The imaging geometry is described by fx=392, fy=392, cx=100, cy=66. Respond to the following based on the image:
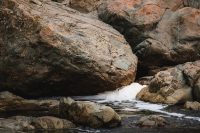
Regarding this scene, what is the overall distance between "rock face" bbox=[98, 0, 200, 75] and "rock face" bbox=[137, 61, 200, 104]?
10.1 feet

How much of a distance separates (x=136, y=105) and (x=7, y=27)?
23.1 ft

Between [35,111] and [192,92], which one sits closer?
[35,111]

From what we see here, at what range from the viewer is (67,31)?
19.3 metres

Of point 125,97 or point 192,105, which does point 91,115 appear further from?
point 125,97

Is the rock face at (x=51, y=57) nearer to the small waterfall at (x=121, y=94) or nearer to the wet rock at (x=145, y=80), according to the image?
the small waterfall at (x=121, y=94)

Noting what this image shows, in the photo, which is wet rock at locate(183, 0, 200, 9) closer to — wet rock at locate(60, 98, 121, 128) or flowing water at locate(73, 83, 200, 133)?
flowing water at locate(73, 83, 200, 133)

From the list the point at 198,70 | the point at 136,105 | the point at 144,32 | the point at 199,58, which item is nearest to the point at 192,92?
the point at 198,70

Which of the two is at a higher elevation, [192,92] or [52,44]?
[52,44]

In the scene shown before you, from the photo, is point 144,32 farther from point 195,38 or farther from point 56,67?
point 56,67

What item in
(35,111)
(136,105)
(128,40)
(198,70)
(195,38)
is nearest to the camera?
(35,111)

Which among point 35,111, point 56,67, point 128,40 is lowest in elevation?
point 35,111

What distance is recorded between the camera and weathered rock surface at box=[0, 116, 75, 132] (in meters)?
13.2

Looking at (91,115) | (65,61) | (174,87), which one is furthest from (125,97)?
(91,115)

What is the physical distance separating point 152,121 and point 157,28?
1039 cm
